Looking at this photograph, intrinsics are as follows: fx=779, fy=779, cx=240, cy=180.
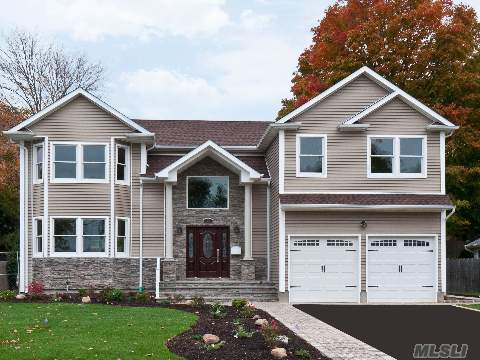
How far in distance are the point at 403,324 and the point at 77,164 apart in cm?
1405

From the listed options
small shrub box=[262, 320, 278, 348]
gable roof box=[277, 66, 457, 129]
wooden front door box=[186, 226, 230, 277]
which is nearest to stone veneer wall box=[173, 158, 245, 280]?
Result: wooden front door box=[186, 226, 230, 277]

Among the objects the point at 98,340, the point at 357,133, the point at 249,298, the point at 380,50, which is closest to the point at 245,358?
the point at 98,340

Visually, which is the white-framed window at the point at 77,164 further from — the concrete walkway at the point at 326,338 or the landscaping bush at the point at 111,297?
the concrete walkway at the point at 326,338

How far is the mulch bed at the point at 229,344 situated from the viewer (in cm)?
1273

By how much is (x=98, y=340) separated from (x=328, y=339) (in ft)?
15.1

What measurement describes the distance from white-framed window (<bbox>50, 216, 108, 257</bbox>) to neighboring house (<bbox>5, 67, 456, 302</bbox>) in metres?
0.04

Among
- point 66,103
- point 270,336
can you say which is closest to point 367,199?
point 66,103

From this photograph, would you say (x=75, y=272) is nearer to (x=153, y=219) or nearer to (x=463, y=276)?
(x=153, y=219)

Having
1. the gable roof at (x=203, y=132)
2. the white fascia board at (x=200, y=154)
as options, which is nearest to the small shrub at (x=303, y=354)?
the white fascia board at (x=200, y=154)

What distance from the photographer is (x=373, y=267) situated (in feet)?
87.6

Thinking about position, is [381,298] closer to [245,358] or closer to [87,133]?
[87,133]

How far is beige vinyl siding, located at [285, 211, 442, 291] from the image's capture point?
26.5 meters

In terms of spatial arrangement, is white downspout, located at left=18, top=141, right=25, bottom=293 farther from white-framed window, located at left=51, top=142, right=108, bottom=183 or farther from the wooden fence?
the wooden fence

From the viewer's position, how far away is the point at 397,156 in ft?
88.4
